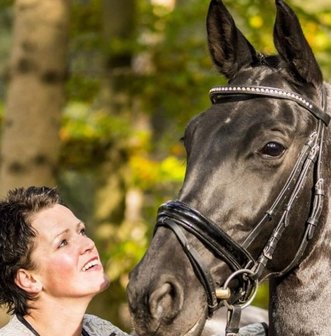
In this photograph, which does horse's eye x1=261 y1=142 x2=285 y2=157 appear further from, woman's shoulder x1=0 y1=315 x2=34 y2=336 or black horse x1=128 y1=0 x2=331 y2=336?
woman's shoulder x1=0 y1=315 x2=34 y2=336

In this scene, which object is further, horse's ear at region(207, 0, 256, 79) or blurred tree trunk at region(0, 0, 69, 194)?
blurred tree trunk at region(0, 0, 69, 194)

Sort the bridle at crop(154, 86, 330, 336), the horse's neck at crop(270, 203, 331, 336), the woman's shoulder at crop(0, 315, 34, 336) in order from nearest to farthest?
the bridle at crop(154, 86, 330, 336), the horse's neck at crop(270, 203, 331, 336), the woman's shoulder at crop(0, 315, 34, 336)

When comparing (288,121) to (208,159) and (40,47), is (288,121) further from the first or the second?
(40,47)

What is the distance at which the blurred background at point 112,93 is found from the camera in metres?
8.35

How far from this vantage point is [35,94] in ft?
27.4

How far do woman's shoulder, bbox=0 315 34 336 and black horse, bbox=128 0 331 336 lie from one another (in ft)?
1.93

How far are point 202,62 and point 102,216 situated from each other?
243 cm

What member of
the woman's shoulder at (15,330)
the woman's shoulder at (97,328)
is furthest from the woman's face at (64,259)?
the woman's shoulder at (97,328)

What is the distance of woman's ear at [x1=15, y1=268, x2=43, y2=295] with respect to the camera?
3.80m

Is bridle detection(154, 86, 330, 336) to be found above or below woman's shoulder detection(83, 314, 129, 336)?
above

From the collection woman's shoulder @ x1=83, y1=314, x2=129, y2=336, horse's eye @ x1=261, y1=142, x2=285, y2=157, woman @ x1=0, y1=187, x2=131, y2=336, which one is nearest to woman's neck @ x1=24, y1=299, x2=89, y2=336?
woman @ x1=0, y1=187, x2=131, y2=336

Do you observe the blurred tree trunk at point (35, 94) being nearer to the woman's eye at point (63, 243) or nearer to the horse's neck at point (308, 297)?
the woman's eye at point (63, 243)

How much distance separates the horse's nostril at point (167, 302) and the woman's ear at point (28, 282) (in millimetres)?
718

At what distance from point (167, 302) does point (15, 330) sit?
748 millimetres
